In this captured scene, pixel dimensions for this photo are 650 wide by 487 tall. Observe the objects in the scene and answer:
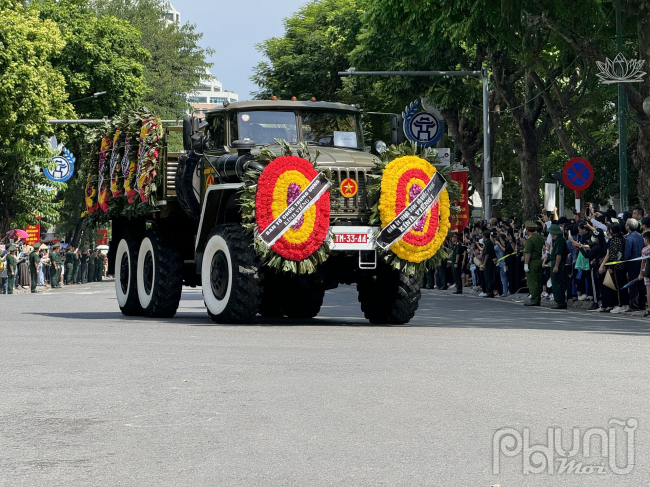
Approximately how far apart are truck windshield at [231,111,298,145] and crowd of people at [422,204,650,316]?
9.20 ft

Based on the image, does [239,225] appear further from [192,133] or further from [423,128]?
[423,128]

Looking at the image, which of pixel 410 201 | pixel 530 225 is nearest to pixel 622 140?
pixel 530 225

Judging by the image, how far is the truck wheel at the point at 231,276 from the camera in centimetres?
1586

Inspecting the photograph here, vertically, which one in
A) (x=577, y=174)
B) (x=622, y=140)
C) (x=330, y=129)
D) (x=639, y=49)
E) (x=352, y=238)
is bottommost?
Answer: (x=352, y=238)

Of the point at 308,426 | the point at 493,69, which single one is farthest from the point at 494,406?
the point at 493,69

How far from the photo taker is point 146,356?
12141 millimetres

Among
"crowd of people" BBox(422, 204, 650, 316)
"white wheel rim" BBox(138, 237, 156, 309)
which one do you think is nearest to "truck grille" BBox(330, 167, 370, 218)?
"crowd of people" BBox(422, 204, 650, 316)

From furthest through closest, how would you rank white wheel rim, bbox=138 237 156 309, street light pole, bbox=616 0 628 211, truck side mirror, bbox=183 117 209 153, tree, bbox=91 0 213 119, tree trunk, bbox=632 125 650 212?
tree, bbox=91 0 213 119 < tree trunk, bbox=632 125 650 212 < street light pole, bbox=616 0 628 211 < white wheel rim, bbox=138 237 156 309 < truck side mirror, bbox=183 117 209 153

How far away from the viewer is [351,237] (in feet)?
53.5

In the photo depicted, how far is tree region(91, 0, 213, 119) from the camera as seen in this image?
68.7m

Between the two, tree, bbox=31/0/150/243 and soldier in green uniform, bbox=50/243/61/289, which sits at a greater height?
tree, bbox=31/0/150/243

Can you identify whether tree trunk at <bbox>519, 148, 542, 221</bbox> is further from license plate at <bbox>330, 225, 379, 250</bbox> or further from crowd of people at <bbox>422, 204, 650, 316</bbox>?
license plate at <bbox>330, 225, 379, 250</bbox>

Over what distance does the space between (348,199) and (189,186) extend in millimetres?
2438

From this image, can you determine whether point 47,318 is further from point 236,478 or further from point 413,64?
point 413,64
